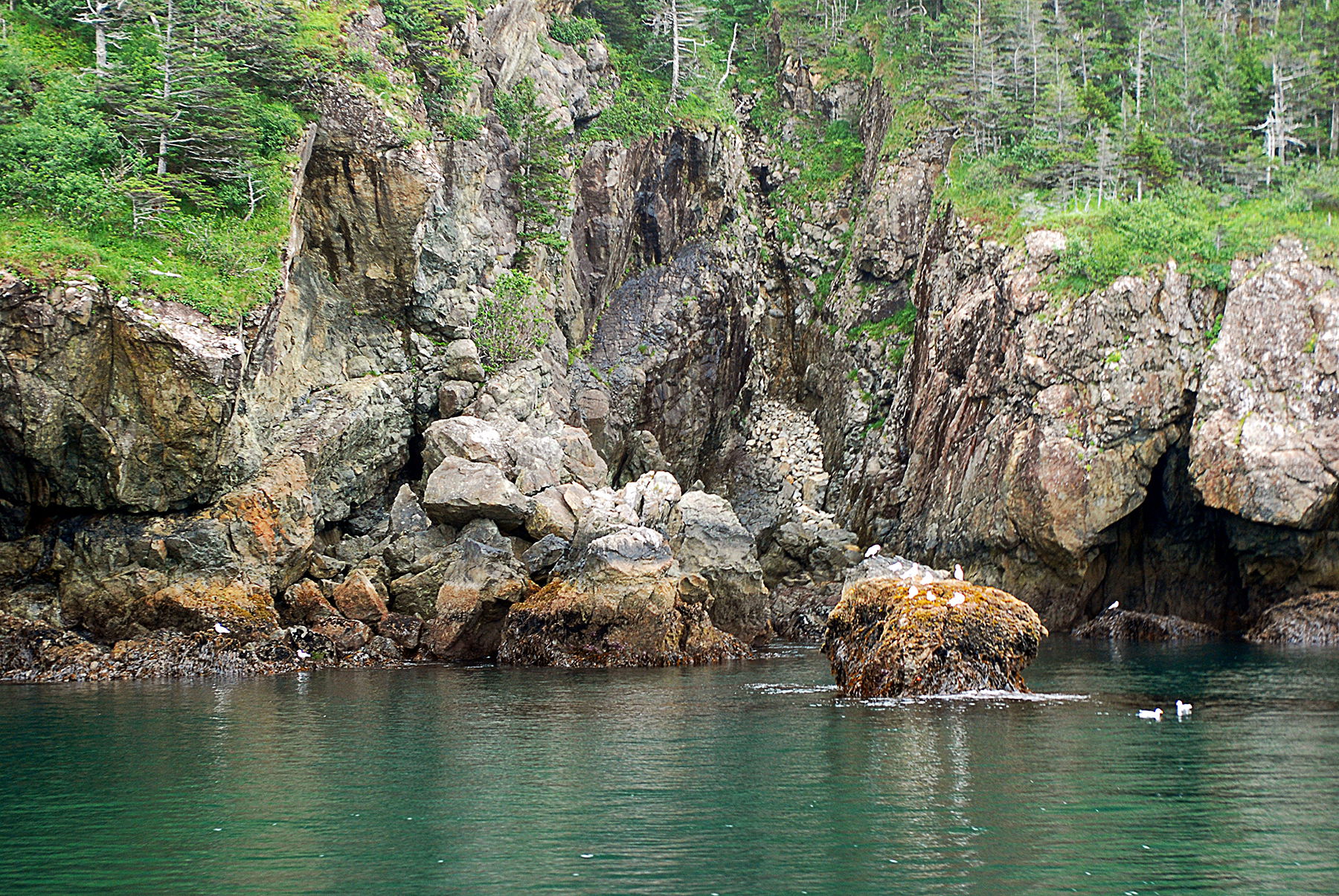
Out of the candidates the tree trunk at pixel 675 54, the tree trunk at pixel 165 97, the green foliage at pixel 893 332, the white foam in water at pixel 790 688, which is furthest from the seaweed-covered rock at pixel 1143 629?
the tree trunk at pixel 165 97

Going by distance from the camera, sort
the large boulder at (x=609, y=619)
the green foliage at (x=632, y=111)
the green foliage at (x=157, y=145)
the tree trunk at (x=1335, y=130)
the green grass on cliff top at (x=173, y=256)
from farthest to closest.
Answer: the green foliage at (x=632, y=111), the tree trunk at (x=1335, y=130), the large boulder at (x=609, y=619), the green foliage at (x=157, y=145), the green grass on cliff top at (x=173, y=256)

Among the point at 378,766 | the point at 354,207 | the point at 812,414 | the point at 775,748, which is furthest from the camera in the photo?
the point at 812,414

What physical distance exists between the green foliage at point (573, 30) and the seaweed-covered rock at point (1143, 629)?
37221mm

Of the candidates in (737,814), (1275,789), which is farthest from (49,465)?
(1275,789)

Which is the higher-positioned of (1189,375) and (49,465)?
(1189,375)

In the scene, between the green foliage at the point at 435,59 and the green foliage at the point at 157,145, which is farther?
the green foliage at the point at 435,59

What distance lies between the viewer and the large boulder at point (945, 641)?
878 inches

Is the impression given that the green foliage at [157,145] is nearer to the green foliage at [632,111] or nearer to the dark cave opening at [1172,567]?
the green foliage at [632,111]

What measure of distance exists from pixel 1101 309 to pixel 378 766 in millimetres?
34560

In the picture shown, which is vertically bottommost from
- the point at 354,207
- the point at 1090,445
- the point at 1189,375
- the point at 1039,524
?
the point at 1039,524

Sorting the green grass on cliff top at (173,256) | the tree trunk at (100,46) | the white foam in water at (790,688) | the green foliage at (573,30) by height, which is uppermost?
the green foliage at (573,30)

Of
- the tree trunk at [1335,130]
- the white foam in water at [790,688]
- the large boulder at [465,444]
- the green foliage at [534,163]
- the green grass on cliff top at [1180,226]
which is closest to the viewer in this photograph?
the white foam in water at [790,688]

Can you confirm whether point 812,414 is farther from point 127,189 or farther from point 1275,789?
point 1275,789

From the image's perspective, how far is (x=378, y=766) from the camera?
16.8 metres
